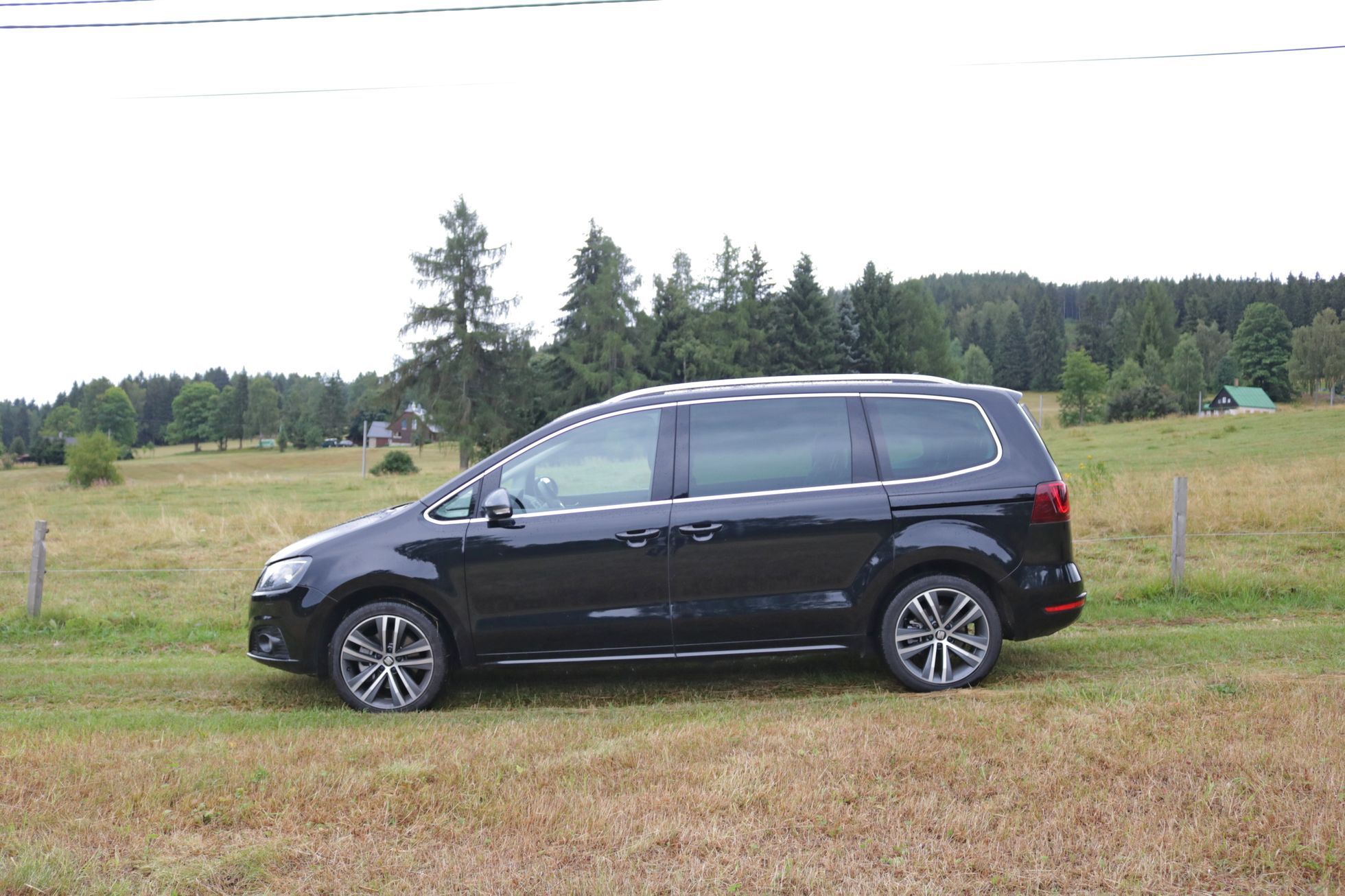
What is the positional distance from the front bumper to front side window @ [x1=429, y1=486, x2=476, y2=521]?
2.81 feet

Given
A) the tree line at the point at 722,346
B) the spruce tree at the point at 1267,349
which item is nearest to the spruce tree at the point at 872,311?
the tree line at the point at 722,346

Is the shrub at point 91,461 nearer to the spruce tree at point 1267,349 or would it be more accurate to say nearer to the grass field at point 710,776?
the grass field at point 710,776

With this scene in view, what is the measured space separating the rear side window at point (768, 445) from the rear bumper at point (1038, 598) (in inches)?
48.5

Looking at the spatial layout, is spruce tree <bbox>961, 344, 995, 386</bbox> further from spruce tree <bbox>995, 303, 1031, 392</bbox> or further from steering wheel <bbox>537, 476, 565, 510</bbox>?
steering wheel <bbox>537, 476, 565, 510</bbox>

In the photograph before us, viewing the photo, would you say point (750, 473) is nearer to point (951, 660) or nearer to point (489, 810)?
point (951, 660)

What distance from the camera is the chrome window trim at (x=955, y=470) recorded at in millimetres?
6461

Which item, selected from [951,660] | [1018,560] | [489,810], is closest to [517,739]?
[489,810]

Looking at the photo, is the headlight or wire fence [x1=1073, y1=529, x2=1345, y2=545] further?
wire fence [x1=1073, y1=529, x2=1345, y2=545]

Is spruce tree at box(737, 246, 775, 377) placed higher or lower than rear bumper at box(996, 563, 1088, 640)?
higher

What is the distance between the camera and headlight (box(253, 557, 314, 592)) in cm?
645

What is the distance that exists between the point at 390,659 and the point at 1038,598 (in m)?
4.03

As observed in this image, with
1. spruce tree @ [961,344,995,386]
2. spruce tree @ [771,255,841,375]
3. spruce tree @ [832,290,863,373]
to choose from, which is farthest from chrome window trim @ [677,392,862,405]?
spruce tree @ [961,344,995,386]

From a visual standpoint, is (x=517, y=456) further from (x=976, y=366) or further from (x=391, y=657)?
(x=976, y=366)

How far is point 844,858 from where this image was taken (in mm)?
3691
